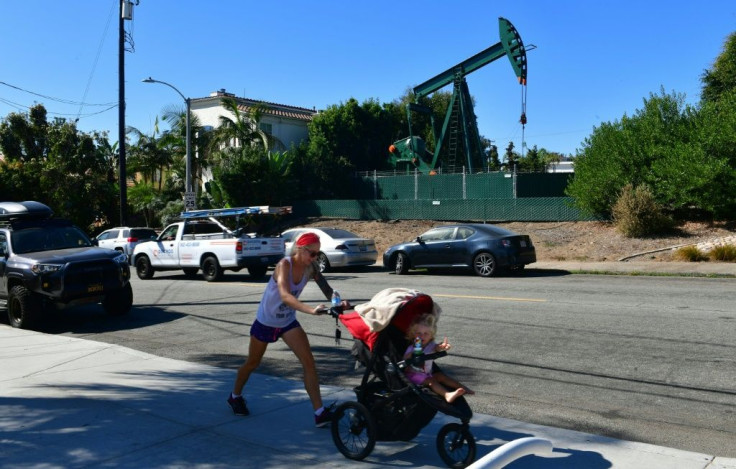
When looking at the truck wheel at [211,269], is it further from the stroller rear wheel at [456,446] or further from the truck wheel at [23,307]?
the stroller rear wheel at [456,446]

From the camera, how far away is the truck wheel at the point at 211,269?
18844mm

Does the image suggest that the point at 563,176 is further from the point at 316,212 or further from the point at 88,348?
the point at 88,348

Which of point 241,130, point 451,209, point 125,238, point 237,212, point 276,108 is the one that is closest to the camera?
point 237,212

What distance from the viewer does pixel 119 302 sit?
13000 mm

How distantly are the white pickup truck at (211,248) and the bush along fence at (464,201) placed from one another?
41.8 feet

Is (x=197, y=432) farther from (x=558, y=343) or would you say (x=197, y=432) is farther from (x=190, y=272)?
(x=190, y=272)

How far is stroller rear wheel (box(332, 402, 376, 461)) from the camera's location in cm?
502

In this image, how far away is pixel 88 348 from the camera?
9492mm

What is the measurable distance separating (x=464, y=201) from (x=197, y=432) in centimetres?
2577

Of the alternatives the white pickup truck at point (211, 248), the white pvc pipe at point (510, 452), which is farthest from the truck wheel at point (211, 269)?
the white pvc pipe at point (510, 452)

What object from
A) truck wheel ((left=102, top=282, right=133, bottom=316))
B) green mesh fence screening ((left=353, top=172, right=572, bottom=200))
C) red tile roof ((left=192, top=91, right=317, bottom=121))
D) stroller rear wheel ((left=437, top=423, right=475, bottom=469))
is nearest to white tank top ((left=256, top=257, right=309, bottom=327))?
stroller rear wheel ((left=437, top=423, right=475, bottom=469))

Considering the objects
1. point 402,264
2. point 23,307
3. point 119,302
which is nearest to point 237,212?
point 402,264

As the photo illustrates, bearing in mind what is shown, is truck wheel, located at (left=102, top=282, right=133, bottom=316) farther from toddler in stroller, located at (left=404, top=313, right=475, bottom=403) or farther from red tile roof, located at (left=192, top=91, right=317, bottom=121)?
red tile roof, located at (left=192, top=91, right=317, bottom=121)

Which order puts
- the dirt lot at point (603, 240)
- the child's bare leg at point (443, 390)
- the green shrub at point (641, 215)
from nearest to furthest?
1. the child's bare leg at point (443, 390)
2. the dirt lot at point (603, 240)
3. the green shrub at point (641, 215)
